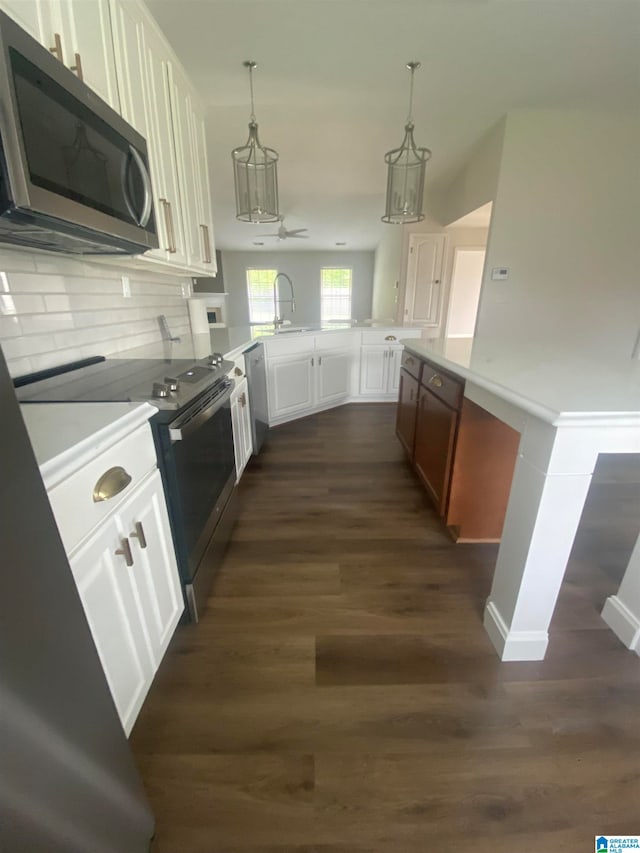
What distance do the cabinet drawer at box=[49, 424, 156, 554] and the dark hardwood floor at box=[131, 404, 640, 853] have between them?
760mm

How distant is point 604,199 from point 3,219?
455 cm

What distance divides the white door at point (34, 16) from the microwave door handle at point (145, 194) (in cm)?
31

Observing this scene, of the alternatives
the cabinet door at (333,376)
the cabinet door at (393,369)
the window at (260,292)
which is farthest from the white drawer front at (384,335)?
the window at (260,292)

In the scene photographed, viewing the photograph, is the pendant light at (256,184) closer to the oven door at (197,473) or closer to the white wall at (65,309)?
the white wall at (65,309)

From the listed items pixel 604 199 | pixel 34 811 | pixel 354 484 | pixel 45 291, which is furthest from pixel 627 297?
pixel 34 811

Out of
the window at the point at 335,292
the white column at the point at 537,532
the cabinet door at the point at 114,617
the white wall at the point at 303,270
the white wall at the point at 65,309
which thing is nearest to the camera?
the cabinet door at the point at 114,617

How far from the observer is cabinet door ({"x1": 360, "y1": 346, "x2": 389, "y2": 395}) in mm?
4023

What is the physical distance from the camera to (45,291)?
1362mm

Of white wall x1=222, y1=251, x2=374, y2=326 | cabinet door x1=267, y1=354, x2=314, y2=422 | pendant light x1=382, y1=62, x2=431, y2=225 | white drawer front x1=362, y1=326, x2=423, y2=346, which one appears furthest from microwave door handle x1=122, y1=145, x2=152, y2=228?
white wall x1=222, y1=251, x2=374, y2=326

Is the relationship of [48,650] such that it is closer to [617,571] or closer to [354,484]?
[354,484]

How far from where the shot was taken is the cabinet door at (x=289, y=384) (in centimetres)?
323

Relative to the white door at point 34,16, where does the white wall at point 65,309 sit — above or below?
below

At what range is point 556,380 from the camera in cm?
119

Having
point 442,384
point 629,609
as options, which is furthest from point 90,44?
point 629,609
